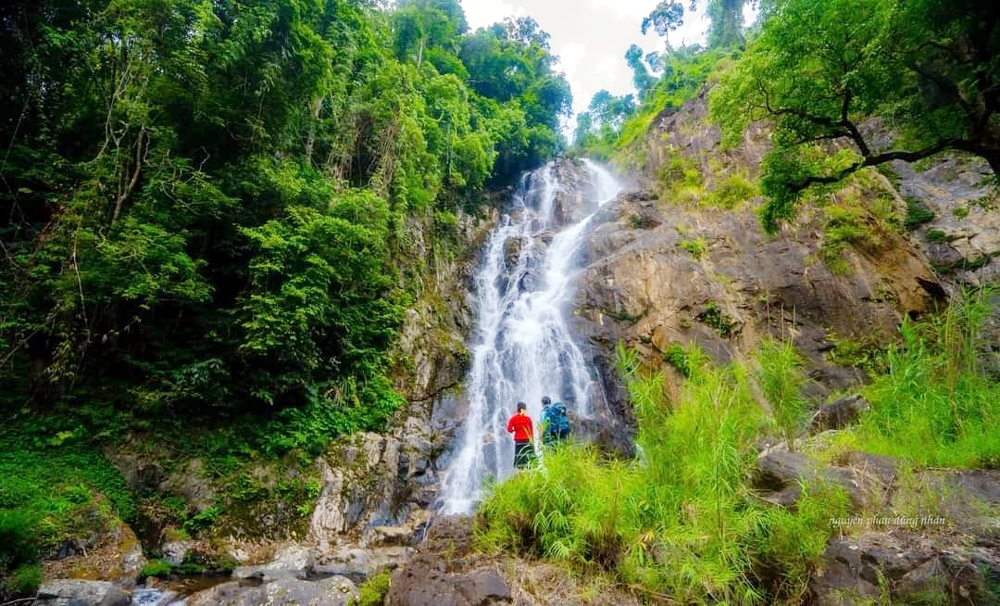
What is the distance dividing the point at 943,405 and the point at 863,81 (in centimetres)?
478

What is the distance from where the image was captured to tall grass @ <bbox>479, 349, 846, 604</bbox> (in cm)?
262

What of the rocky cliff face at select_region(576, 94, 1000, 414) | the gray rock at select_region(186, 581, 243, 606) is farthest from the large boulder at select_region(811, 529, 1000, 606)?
the rocky cliff face at select_region(576, 94, 1000, 414)

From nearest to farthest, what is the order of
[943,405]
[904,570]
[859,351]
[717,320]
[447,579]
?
[904,570], [447,579], [943,405], [859,351], [717,320]

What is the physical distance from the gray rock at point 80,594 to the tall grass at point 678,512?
4.61 metres

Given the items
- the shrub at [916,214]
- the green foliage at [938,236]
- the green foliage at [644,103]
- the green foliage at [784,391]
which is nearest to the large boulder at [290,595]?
the green foliage at [784,391]

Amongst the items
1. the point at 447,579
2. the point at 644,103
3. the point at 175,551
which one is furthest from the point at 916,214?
the point at 644,103

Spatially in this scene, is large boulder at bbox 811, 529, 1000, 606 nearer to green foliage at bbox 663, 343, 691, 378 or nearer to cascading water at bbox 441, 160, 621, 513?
cascading water at bbox 441, 160, 621, 513

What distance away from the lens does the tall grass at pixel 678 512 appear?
2.62 m

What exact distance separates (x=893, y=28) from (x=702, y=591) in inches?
272

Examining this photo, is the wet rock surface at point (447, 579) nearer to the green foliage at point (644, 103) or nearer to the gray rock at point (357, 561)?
the gray rock at point (357, 561)

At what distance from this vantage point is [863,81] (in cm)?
598

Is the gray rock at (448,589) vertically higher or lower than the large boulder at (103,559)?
higher

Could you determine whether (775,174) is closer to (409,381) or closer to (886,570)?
(886,570)

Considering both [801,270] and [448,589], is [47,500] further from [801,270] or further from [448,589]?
[801,270]
